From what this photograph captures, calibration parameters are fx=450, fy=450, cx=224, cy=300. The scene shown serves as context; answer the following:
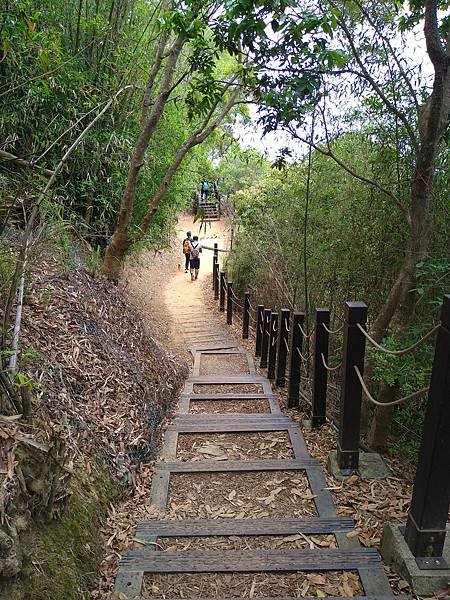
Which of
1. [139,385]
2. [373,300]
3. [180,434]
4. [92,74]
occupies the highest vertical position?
[92,74]

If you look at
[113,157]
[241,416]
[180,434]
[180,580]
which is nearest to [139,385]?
[180,434]

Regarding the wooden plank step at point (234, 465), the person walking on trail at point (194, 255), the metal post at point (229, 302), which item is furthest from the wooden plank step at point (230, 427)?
the person walking on trail at point (194, 255)

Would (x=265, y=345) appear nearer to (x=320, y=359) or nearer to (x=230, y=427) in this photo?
(x=230, y=427)

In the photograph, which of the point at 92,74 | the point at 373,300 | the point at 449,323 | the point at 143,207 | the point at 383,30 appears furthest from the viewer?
the point at 143,207

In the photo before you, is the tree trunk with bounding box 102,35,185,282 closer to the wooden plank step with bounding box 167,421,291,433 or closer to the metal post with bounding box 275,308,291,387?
the metal post with bounding box 275,308,291,387

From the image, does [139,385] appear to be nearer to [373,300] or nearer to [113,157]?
[373,300]

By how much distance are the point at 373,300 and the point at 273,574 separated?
3.17m

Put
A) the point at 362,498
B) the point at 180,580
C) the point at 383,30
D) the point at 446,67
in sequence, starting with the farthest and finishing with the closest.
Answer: the point at 383,30 < the point at 446,67 < the point at 362,498 < the point at 180,580

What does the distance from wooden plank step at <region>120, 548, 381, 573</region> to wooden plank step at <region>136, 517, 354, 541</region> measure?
0.61ft

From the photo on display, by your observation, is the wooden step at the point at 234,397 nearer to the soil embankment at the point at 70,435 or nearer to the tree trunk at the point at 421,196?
the soil embankment at the point at 70,435

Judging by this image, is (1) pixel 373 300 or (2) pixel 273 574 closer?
(2) pixel 273 574

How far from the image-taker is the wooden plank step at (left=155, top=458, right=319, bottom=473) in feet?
10.1

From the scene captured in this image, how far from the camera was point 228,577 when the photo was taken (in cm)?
206

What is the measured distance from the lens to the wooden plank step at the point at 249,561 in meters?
2.08
